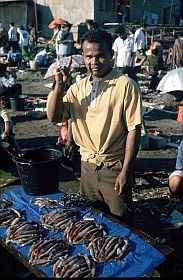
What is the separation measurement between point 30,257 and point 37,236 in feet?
1.18

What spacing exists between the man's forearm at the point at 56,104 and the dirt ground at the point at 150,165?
1901 mm

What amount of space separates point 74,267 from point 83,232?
522mm

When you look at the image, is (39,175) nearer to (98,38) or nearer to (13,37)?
(98,38)

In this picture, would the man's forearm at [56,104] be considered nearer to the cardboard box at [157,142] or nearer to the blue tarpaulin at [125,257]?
the blue tarpaulin at [125,257]

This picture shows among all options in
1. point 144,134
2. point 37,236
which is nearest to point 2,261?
point 37,236

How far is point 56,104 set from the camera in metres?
4.05

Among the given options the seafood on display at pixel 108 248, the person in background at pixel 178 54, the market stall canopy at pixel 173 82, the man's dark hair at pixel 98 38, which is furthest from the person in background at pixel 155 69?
the seafood on display at pixel 108 248

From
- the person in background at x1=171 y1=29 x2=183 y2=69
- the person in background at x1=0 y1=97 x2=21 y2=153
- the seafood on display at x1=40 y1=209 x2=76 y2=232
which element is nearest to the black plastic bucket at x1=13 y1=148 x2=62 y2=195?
the seafood on display at x1=40 y1=209 x2=76 y2=232

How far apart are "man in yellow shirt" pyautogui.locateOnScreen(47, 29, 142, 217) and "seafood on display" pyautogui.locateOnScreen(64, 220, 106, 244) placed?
40cm

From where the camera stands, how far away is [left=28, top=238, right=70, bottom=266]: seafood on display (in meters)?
3.46

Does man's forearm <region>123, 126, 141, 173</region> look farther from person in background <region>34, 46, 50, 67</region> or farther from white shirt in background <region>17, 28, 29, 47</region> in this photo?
white shirt in background <region>17, 28, 29, 47</region>

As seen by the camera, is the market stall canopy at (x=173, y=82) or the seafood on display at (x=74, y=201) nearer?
the seafood on display at (x=74, y=201)

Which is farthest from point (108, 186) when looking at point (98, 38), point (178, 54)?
point (178, 54)

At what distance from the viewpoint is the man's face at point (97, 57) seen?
12.6 ft
